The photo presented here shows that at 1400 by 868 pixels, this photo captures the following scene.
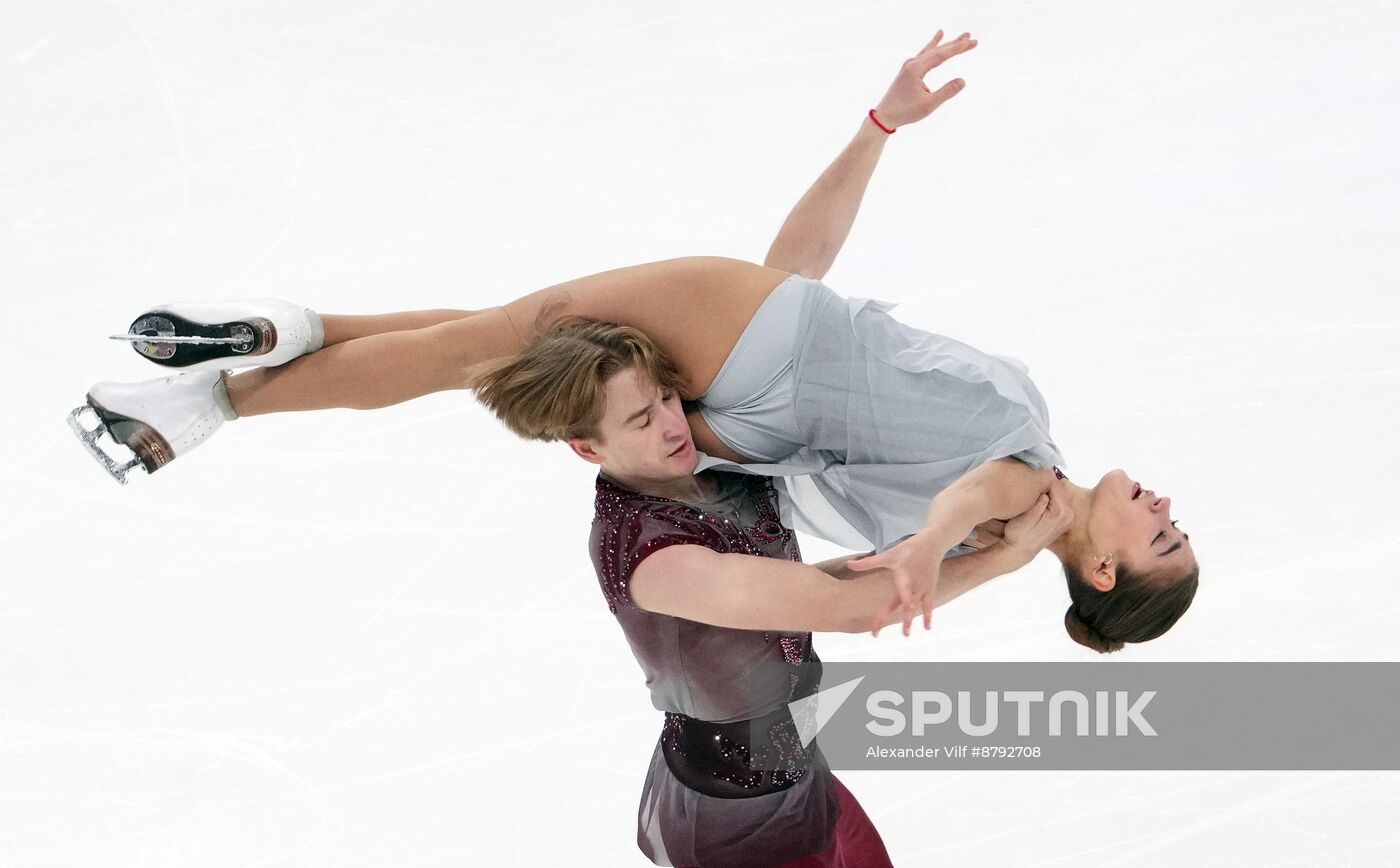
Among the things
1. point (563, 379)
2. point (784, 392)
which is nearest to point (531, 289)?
point (784, 392)

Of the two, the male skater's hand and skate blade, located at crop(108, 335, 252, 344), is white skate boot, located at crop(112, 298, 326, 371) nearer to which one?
skate blade, located at crop(108, 335, 252, 344)

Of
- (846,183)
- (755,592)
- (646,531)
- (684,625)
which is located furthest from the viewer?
(846,183)

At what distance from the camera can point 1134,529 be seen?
320cm

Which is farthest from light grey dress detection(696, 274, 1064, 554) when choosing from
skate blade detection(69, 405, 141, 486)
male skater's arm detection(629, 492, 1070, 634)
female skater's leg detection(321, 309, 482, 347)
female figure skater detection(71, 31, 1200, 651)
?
skate blade detection(69, 405, 141, 486)

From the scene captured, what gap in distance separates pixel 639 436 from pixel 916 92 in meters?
1.36

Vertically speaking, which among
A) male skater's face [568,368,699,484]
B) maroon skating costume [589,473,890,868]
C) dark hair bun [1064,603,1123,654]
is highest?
male skater's face [568,368,699,484]

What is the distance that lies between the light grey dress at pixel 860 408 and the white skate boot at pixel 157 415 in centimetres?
110

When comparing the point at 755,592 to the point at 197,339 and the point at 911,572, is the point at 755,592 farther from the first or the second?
the point at 197,339

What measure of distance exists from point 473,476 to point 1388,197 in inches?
137

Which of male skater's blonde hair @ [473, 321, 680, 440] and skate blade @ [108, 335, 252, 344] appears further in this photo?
skate blade @ [108, 335, 252, 344]

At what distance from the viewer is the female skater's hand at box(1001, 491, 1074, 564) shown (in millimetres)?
3080

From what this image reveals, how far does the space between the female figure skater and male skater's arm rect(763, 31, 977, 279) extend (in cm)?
34

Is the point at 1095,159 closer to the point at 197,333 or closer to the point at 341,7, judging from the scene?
the point at 341,7

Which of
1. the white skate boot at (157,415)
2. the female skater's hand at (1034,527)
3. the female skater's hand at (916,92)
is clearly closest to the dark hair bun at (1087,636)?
the female skater's hand at (1034,527)
